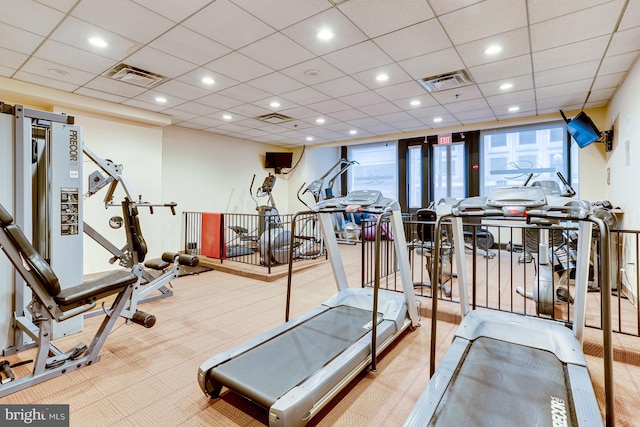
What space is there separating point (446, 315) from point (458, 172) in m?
5.52

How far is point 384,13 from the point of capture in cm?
282

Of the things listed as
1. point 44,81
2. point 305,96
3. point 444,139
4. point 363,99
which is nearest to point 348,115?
point 363,99

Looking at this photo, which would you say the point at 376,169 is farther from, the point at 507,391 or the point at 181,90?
the point at 507,391

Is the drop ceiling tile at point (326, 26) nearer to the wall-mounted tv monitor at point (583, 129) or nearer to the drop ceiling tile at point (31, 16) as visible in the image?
the drop ceiling tile at point (31, 16)

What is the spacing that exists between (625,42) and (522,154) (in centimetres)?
417

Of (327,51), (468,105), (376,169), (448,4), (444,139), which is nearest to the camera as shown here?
(448,4)

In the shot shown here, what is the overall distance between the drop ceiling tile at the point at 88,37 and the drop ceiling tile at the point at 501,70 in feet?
13.3

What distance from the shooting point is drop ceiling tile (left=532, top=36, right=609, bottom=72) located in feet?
10.8

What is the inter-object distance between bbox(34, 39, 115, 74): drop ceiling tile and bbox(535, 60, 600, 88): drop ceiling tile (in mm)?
5497

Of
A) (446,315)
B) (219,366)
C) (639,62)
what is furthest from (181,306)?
(639,62)

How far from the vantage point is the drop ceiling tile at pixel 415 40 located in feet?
10.0

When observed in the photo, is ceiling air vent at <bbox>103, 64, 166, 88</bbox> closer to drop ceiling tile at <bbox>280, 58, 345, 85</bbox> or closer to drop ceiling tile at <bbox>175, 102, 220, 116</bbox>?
drop ceiling tile at <bbox>175, 102, 220, 116</bbox>

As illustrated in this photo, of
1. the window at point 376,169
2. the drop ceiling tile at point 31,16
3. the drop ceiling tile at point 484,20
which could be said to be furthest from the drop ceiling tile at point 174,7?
the window at point 376,169

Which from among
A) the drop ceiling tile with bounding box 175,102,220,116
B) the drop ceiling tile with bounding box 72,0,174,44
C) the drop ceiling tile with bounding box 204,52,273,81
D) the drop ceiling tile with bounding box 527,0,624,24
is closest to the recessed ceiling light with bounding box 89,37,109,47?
the drop ceiling tile with bounding box 72,0,174,44
